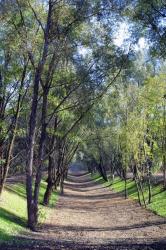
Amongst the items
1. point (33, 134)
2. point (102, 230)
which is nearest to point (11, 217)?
point (33, 134)

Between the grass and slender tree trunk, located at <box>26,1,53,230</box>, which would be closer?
the grass

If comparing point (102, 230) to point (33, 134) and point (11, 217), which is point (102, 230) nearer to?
point (11, 217)

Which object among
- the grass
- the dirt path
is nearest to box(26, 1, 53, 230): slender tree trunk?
the grass

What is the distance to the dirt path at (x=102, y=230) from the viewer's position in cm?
2012

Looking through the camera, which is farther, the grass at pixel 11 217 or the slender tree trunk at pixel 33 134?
the slender tree trunk at pixel 33 134

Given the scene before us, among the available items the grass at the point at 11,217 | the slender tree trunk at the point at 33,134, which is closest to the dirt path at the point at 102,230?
the grass at the point at 11,217

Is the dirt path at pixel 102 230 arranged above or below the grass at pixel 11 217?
below

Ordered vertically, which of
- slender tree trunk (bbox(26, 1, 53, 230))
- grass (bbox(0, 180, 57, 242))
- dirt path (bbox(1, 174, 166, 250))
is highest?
slender tree trunk (bbox(26, 1, 53, 230))

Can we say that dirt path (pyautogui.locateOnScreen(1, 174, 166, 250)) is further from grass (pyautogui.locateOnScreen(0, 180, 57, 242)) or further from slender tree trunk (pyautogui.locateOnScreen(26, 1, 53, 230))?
slender tree trunk (pyautogui.locateOnScreen(26, 1, 53, 230))

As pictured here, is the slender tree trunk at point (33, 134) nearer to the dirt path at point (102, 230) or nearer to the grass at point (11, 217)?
the grass at point (11, 217)

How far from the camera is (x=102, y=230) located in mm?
26562

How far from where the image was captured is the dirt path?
20.1m

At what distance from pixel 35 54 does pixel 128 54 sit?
17.6 feet

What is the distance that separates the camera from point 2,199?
105 feet
